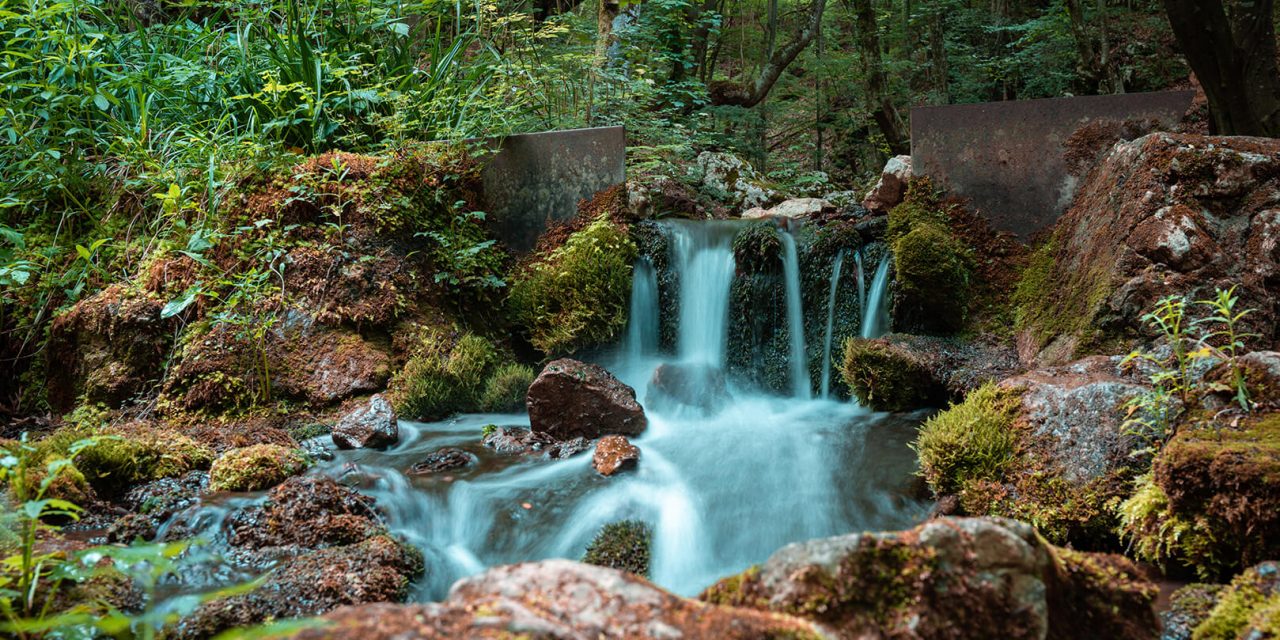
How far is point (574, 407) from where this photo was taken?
538 centimetres

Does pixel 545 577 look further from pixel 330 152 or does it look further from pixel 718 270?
pixel 330 152

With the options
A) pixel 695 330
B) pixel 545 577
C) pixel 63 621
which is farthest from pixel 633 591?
pixel 695 330

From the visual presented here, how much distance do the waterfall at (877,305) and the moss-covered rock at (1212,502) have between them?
10.1ft

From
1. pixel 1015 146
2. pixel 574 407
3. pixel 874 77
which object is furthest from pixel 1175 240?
pixel 874 77

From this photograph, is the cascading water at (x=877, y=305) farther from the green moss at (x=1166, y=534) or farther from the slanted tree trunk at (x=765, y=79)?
the slanted tree trunk at (x=765, y=79)

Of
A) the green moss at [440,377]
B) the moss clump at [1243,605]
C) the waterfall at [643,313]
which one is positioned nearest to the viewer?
the moss clump at [1243,605]

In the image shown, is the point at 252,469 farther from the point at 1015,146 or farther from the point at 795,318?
the point at 1015,146

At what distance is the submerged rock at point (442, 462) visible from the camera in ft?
15.9

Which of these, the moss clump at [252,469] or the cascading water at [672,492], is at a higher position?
the moss clump at [252,469]

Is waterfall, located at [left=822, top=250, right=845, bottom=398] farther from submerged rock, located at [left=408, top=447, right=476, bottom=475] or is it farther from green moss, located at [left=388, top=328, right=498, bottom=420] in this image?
submerged rock, located at [left=408, top=447, right=476, bottom=475]

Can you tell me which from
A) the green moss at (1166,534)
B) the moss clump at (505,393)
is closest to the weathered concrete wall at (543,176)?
the moss clump at (505,393)

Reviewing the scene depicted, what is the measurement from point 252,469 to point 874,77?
1049cm

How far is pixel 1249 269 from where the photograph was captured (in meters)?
4.62

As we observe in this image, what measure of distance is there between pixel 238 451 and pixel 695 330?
396cm
